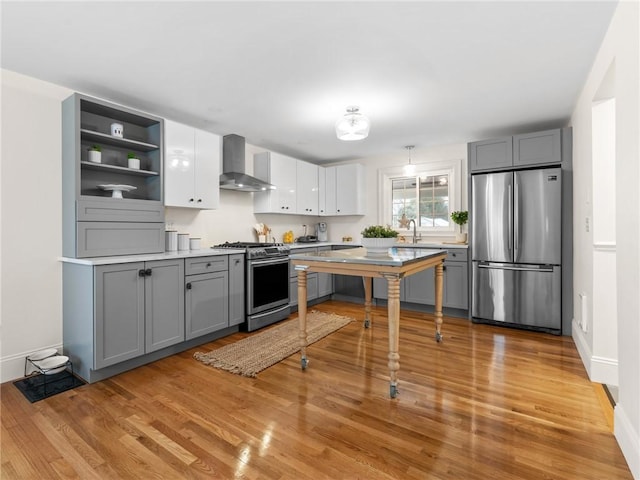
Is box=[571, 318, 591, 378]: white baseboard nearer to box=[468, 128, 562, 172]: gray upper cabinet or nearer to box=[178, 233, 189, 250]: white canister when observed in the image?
box=[468, 128, 562, 172]: gray upper cabinet

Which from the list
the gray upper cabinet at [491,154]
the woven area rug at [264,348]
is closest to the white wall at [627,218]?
the gray upper cabinet at [491,154]

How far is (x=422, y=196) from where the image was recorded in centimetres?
520

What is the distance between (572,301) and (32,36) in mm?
5095

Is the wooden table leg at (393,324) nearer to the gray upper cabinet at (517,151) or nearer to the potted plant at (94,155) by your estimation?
the gray upper cabinet at (517,151)

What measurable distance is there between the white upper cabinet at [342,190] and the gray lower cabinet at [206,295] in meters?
2.50

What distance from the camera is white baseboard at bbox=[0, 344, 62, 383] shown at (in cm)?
252

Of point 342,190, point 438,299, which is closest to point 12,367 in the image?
point 438,299

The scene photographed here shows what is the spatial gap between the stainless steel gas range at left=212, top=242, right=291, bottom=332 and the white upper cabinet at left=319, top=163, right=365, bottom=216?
1628 millimetres

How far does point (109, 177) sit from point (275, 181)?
2073 mm

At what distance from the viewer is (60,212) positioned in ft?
9.20

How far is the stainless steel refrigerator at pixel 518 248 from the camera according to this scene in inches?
141

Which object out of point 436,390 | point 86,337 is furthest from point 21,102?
point 436,390

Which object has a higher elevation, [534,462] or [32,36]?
[32,36]

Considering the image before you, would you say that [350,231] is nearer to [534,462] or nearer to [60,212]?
[60,212]
